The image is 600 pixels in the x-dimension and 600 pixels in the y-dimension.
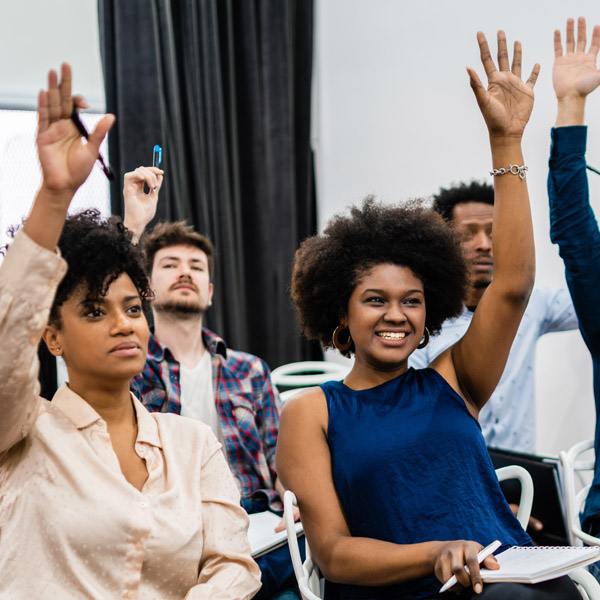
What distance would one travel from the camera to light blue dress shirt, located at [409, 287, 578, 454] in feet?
7.79

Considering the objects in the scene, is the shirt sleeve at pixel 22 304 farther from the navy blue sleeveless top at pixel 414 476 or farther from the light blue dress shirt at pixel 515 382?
the light blue dress shirt at pixel 515 382

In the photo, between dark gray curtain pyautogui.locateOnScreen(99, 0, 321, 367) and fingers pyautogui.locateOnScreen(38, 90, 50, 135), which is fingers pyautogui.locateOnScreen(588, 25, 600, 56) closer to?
fingers pyautogui.locateOnScreen(38, 90, 50, 135)

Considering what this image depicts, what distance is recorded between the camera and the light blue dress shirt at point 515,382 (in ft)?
7.79

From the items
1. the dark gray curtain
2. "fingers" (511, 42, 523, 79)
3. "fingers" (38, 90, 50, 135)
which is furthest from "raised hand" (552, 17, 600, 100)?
the dark gray curtain

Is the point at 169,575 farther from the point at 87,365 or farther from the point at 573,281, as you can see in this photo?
the point at 573,281

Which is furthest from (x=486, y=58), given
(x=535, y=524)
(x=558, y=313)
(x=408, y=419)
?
(x=535, y=524)

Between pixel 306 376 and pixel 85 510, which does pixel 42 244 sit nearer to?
pixel 85 510

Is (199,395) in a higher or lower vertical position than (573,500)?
higher

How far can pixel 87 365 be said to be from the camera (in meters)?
1.21

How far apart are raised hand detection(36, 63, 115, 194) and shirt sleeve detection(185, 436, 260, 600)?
1.90ft

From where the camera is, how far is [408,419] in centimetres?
138

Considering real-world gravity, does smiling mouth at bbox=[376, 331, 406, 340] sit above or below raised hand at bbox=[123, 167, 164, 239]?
below

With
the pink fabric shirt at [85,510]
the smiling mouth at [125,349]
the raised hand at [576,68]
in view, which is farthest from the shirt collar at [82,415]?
the raised hand at [576,68]

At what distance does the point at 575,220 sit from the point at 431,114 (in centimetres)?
185
